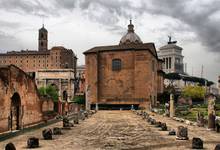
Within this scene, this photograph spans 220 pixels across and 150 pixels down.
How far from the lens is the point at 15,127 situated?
75.4 ft

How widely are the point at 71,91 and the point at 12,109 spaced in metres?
61.6

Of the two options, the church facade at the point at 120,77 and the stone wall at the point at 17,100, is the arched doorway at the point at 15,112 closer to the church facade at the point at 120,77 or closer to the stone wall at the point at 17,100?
the stone wall at the point at 17,100

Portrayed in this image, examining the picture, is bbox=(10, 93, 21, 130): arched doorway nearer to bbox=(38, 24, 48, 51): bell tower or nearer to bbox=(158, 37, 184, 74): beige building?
bbox=(38, 24, 48, 51): bell tower

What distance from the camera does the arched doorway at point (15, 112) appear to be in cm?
2258

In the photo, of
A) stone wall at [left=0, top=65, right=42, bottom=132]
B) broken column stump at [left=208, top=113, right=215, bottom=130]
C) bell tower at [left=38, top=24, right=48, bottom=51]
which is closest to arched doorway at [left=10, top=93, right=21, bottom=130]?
stone wall at [left=0, top=65, right=42, bottom=132]

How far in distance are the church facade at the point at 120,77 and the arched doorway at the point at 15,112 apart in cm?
3372

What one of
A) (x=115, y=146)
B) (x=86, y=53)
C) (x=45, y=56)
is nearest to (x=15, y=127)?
(x=115, y=146)

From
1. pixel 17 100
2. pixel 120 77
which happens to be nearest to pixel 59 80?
pixel 120 77

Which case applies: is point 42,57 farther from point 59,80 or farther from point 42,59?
point 59,80

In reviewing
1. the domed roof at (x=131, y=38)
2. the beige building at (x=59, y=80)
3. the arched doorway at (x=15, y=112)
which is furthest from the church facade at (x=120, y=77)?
the arched doorway at (x=15, y=112)

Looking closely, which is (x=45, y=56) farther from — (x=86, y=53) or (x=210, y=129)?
(x=210, y=129)

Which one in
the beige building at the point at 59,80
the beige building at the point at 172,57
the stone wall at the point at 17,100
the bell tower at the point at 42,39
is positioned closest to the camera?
the stone wall at the point at 17,100

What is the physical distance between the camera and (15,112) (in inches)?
917

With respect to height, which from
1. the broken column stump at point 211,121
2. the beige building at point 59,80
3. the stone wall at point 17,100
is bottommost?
the broken column stump at point 211,121
